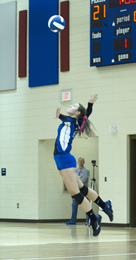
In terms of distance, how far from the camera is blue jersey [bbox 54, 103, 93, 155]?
6944 millimetres

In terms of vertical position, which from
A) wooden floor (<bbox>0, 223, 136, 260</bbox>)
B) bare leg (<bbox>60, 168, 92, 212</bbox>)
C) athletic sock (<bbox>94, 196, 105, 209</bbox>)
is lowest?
wooden floor (<bbox>0, 223, 136, 260</bbox>)

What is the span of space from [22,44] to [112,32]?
329 cm

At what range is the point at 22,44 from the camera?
47.3 feet

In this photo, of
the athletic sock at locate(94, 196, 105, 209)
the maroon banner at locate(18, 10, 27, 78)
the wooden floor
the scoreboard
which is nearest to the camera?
the wooden floor

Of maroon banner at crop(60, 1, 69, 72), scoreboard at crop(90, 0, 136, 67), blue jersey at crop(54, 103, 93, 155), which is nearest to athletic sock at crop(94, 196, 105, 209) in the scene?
blue jersey at crop(54, 103, 93, 155)

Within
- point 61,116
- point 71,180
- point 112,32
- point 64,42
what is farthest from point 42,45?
point 71,180

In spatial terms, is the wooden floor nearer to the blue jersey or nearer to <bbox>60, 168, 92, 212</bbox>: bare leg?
<bbox>60, 168, 92, 212</bbox>: bare leg

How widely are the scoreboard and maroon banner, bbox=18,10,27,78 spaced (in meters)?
2.55

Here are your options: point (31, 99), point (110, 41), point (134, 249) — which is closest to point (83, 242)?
point (134, 249)

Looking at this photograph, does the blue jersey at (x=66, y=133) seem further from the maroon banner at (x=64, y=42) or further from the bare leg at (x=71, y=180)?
the maroon banner at (x=64, y=42)

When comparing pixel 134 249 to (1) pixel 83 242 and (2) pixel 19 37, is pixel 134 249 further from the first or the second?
(2) pixel 19 37

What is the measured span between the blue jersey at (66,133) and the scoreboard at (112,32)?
516cm

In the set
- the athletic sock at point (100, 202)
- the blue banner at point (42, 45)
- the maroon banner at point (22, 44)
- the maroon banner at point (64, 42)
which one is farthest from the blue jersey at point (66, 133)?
the maroon banner at point (22, 44)

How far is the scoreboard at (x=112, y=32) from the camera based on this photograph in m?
11.9
